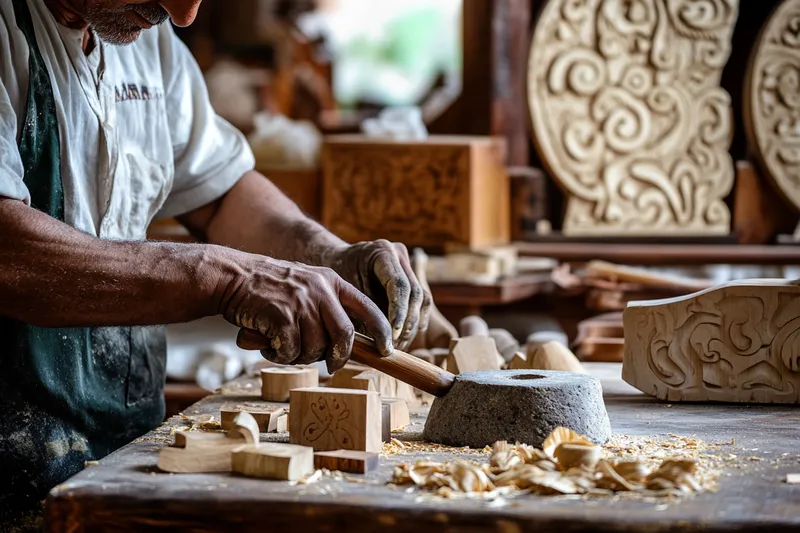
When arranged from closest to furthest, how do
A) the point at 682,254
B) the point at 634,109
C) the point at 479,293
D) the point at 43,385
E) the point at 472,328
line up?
the point at 43,385 < the point at 472,328 < the point at 479,293 < the point at 682,254 < the point at 634,109

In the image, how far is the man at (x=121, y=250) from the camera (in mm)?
1969

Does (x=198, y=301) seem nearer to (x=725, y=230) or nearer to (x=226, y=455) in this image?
(x=226, y=455)

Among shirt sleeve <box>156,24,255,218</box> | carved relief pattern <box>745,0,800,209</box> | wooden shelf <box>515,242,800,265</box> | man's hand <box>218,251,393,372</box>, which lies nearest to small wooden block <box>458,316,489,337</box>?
shirt sleeve <box>156,24,255,218</box>

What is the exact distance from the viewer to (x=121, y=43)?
8.00 feet

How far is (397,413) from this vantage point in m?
2.14

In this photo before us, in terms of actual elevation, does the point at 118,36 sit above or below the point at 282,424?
above

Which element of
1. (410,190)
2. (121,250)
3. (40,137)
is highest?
(40,137)

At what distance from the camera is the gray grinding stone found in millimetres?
1949

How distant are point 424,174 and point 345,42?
279 inches

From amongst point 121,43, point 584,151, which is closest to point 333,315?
point 121,43

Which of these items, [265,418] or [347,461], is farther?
[265,418]

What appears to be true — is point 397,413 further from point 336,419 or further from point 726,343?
point 726,343

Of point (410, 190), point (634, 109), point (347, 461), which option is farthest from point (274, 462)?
point (634, 109)

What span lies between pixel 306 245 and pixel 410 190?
1856mm
